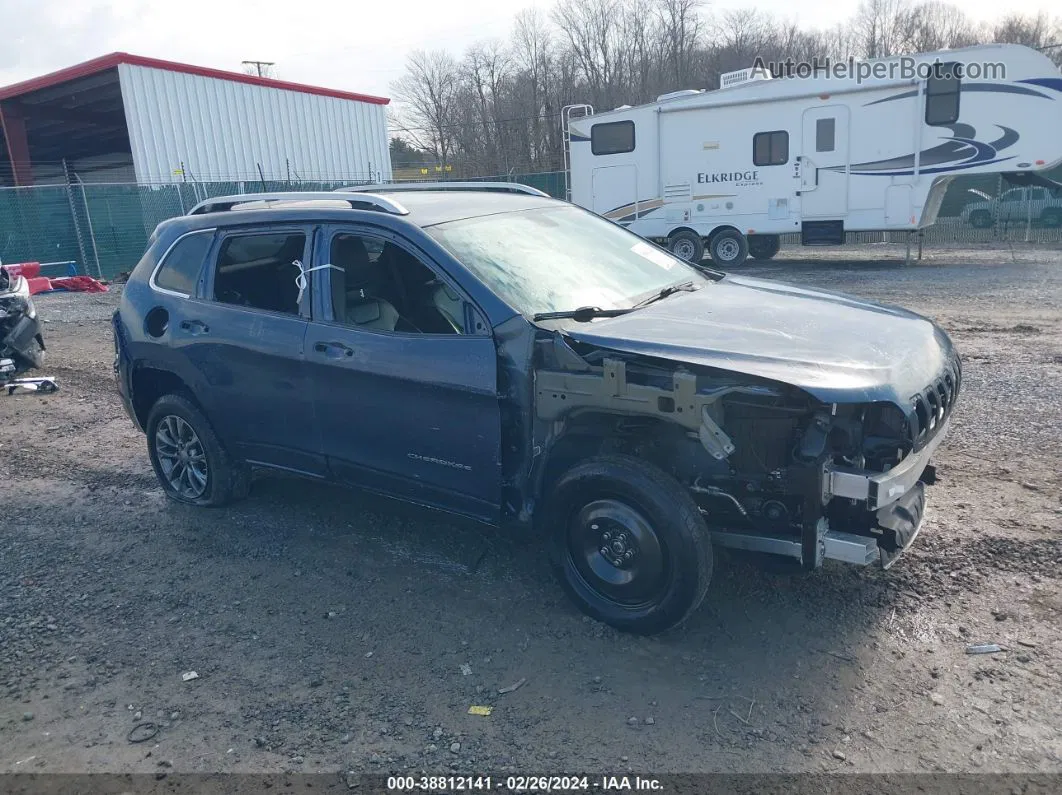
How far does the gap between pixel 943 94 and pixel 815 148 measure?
2.29 metres

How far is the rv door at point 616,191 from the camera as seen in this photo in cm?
1803

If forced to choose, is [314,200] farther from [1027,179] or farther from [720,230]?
[1027,179]

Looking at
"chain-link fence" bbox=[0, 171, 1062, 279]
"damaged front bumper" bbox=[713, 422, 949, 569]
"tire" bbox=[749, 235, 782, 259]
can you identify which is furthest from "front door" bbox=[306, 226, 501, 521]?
"chain-link fence" bbox=[0, 171, 1062, 279]

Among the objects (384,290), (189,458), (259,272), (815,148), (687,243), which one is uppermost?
(815,148)

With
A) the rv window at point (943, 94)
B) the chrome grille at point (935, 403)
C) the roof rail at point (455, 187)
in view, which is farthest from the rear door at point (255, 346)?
the rv window at point (943, 94)

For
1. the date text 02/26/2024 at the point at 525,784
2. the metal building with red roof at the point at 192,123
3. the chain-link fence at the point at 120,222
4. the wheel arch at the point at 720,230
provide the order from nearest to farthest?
1. the date text 02/26/2024 at the point at 525,784
2. the wheel arch at the point at 720,230
3. the chain-link fence at the point at 120,222
4. the metal building with red roof at the point at 192,123

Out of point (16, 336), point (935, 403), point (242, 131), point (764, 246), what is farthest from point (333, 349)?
point (242, 131)

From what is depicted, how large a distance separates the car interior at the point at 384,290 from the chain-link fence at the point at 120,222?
55.9 feet

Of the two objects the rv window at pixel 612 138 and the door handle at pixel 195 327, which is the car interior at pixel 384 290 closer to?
Answer: the door handle at pixel 195 327

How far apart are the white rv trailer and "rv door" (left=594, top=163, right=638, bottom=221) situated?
3cm

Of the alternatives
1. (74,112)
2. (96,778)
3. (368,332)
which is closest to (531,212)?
(368,332)

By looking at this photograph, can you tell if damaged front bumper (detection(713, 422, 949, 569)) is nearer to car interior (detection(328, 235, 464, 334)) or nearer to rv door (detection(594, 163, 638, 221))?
car interior (detection(328, 235, 464, 334))

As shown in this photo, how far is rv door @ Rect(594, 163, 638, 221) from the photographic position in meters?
18.0

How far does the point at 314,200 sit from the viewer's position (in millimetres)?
4832
